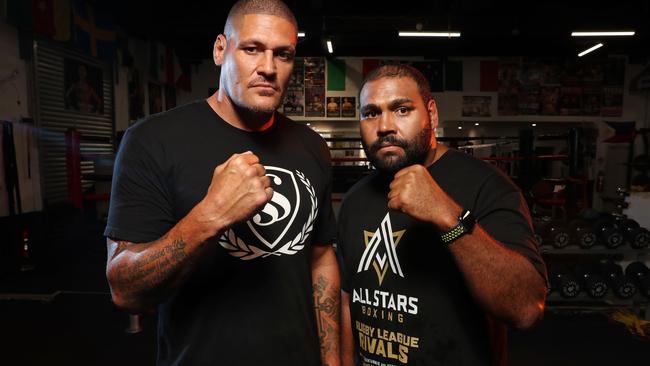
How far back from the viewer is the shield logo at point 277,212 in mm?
1194

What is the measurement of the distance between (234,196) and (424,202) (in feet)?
1.52

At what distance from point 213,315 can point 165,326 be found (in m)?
0.16

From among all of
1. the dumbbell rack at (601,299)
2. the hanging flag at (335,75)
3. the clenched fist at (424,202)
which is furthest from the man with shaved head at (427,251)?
the hanging flag at (335,75)

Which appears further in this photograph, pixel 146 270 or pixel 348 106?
pixel 348 106

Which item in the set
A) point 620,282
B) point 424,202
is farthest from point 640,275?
point 424,202

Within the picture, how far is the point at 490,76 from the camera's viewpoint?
879 cm

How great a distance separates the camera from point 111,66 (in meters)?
5.57

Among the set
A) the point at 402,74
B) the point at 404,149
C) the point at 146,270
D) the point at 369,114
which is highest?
the point at 402,74

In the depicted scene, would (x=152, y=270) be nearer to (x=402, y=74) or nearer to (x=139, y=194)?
(x=139, y=194)

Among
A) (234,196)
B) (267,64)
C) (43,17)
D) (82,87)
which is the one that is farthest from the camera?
(82,87)

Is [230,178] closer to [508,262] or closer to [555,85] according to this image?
[508,262]

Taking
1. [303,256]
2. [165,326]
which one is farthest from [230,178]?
[165,326]

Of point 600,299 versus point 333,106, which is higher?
point 333,106

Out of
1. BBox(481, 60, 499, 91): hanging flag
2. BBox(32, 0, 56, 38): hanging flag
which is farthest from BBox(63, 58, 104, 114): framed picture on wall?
BBox(481, 60, 499, 91): hanging flag
